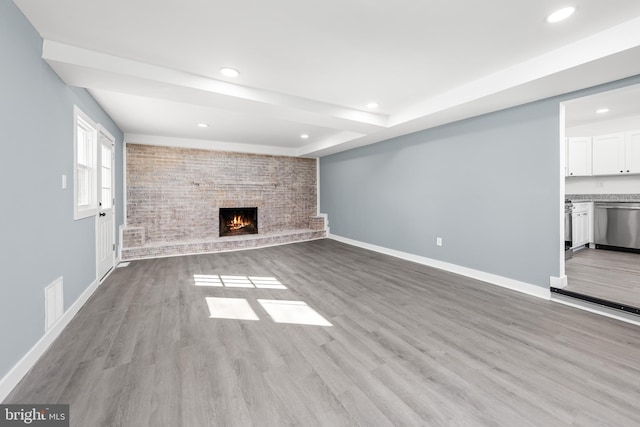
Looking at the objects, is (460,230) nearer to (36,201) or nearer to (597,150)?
(597,150)

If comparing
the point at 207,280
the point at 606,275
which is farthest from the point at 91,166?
the point at 606,275

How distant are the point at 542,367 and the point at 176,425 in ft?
7.64

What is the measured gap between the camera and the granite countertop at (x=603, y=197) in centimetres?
490

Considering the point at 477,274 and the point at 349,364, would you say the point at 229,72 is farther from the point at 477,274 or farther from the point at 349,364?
the point at 477,274

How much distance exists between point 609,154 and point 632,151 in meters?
0.28

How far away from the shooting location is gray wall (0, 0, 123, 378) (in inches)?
66.7

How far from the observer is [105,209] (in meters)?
4.14

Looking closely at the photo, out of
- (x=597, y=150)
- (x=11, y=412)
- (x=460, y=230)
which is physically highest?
(x=597, y=150)

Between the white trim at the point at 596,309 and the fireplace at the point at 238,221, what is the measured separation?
19.6ft

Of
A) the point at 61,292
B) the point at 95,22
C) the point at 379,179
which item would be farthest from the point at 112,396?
the point at 379,179

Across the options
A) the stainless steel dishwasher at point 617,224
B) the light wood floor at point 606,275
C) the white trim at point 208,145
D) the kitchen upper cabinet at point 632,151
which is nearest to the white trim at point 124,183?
the white trim at point 208,145

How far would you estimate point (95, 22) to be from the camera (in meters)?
2.06

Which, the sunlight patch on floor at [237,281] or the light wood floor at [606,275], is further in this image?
the sunlight patch on floor at [237,281]

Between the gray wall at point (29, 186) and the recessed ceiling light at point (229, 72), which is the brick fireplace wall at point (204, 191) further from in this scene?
the recessed ceiling light at point (229, 72)
